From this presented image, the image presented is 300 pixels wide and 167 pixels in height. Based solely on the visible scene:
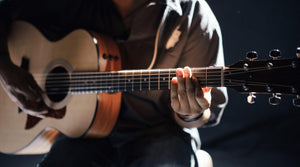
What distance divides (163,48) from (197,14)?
0.17 metres

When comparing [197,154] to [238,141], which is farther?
[238,141]

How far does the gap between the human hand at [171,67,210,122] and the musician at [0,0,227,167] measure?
4.0 inches

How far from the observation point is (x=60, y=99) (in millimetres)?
970

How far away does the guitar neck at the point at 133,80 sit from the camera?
654 millimetres

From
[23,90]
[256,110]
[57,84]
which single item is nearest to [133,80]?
[57,84]

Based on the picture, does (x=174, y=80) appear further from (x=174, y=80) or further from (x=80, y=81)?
(x=80, y=81)

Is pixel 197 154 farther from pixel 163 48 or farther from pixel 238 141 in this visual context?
pixel 238 141

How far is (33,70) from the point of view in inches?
40.5

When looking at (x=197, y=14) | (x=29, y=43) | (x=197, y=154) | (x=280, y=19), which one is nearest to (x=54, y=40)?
(x=29, y=43)

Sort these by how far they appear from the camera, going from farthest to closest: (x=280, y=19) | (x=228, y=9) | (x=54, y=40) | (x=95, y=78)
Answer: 1. (x=228, y=9)
2. (x=280, y=19)
3. (x=54, y=40)
4. (x=95, y=78)

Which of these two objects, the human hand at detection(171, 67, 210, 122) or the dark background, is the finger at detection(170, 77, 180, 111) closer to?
the human hand at detection(171, 67, 210, 122)

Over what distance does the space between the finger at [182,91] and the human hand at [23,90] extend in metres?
0.54

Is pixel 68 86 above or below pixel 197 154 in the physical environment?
above

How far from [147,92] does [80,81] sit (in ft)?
0.82
